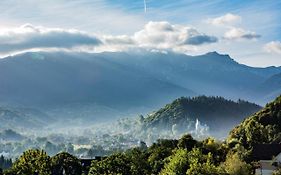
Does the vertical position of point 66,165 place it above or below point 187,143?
below

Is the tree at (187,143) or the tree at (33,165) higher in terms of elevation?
the tree at (187,143)

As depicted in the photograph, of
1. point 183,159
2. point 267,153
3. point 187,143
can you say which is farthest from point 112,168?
point 187,143

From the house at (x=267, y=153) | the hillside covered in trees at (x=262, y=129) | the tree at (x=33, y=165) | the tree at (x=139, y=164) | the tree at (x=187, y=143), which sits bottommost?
the tree at (x=33, y=165)

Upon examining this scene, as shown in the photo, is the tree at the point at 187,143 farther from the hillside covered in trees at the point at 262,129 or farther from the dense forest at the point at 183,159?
the hillside covered in trees at the point at 262,129

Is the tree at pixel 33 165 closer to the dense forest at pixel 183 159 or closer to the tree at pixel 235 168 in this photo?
the dense forest at pixel 183 159

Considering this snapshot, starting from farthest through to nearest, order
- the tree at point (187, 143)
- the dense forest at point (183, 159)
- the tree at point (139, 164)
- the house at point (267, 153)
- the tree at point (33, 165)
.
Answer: the tree at point (187, 143)
the house at point (267, 153)
the tree at point (139, 164)
the dense forest at point (183, 159)
the tree at point (33, 165)

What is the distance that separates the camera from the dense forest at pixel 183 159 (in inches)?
2564

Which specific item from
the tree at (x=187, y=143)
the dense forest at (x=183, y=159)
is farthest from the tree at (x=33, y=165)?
the tree at (x=187, y=143)

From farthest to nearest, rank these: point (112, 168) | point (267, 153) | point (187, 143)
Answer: point (187, 143) → point (267, 153) → point (112, 168)

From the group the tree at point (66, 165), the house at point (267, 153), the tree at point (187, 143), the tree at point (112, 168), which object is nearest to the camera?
the tree at point (112, 168)

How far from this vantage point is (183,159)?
69750 millimetres

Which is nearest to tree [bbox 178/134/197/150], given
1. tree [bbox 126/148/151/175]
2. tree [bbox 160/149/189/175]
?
tree [bbox 126/148/151/175]

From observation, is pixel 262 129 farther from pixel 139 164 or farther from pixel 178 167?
pixel 178 167

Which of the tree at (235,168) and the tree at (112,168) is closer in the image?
the tree at (112,168)
